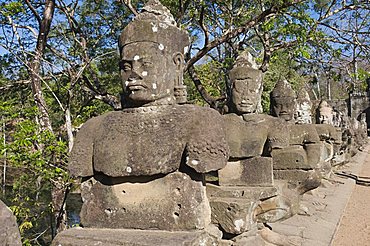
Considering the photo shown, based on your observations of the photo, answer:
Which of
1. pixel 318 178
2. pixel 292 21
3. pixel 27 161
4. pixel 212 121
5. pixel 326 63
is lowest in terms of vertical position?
pixel 318 178

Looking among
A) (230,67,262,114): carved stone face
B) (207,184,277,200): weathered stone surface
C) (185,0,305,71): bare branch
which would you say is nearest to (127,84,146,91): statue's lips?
(207,184,277,200): weathered stone surface

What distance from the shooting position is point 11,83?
27.8 ft

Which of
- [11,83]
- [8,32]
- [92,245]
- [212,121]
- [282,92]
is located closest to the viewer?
[92,245]

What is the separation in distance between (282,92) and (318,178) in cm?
136

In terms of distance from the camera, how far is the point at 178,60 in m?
2.75

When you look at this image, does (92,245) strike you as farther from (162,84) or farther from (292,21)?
(292,21)

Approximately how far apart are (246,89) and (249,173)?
776 millimetres

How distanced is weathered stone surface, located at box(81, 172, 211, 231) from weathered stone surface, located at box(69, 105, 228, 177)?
11 centimetres

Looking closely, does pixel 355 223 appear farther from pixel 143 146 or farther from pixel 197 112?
pixel 143 146

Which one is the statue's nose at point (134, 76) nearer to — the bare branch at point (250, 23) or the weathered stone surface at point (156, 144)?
the weathered stone surface at point (156, 144)

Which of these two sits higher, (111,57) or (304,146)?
(111,57)

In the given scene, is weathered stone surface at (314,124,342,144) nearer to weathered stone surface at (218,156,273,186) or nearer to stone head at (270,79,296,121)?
stone head at (270,79,296,121)

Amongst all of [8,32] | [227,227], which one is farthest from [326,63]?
[227,227]

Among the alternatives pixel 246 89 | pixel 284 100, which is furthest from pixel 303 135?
pixel 246 89
